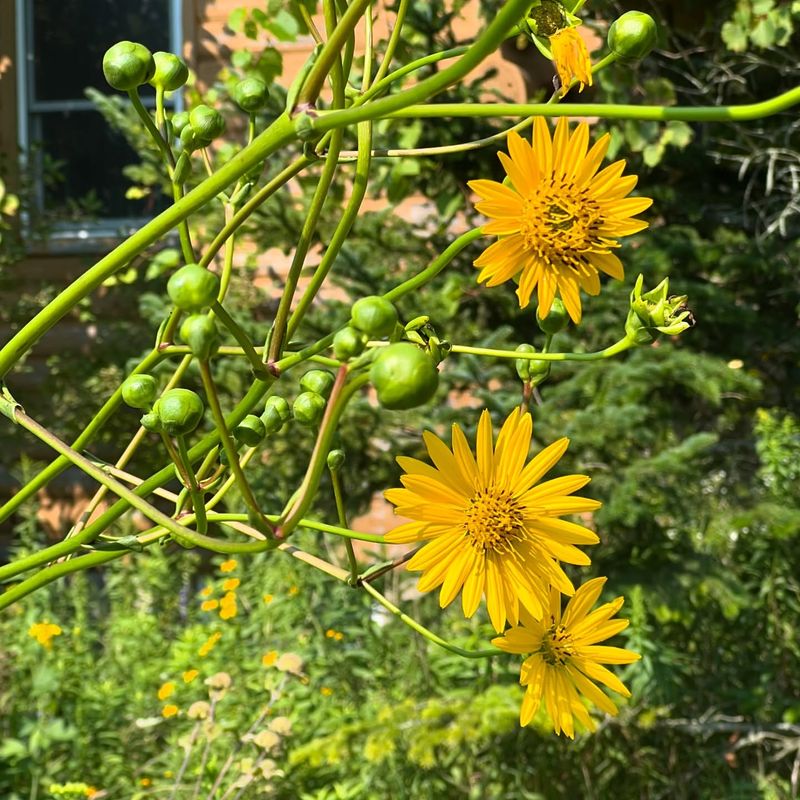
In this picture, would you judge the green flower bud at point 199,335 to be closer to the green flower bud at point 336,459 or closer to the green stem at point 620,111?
the green stem at point 620,111

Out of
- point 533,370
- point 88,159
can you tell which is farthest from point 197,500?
point 88,159

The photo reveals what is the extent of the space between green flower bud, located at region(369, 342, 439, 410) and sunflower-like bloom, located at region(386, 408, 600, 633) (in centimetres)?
15

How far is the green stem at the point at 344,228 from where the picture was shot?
1.45 ft

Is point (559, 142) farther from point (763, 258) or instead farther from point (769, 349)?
point (769, 349)

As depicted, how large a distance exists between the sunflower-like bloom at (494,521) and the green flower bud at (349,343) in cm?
12

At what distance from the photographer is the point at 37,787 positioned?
2.16 meters

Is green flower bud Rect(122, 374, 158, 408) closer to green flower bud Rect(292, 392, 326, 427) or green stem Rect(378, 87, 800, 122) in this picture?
green flower bud Rect(292, 392, 326, 427)

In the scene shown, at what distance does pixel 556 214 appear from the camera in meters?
0.52

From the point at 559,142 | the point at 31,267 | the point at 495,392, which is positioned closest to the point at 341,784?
the point at 495,392

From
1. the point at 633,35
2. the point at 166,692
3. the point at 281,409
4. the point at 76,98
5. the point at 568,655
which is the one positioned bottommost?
the point at 166,692

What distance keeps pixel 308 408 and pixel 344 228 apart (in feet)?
0.35

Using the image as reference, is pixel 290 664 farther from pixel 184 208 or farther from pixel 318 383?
pixel 184 208

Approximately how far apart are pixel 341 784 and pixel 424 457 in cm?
81

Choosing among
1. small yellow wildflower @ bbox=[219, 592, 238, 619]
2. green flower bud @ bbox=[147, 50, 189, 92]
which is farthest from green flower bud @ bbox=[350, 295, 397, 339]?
small yellow wildflower @ bbox=[219, 592, 238, 619]
